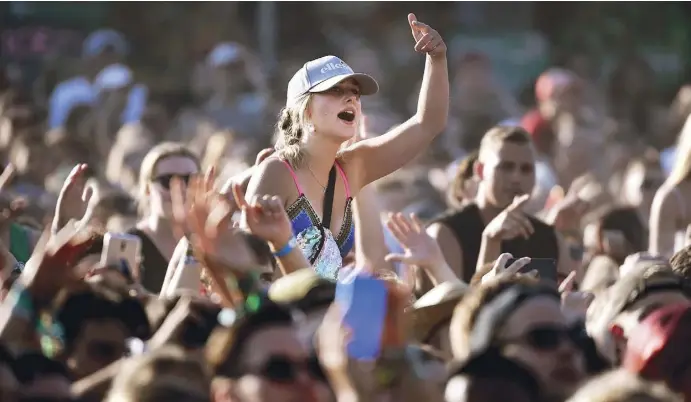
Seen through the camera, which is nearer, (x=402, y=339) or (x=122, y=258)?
(x=402, y=339)

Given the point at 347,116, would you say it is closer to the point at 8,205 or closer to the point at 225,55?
the point at 8,205

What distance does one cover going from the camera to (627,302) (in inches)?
229

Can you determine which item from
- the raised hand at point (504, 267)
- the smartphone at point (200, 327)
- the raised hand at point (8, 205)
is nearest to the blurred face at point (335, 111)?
the raised hand at point (504, 267)

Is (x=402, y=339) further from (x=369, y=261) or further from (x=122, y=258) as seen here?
(x=369, y=261)

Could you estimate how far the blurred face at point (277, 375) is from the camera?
472 cm

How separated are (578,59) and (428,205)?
270 inches

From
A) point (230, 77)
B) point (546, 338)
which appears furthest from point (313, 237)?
point (230, 77)

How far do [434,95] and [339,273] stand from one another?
77 cm

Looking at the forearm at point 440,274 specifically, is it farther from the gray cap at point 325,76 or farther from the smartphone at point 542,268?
the gray cap at point 325,76

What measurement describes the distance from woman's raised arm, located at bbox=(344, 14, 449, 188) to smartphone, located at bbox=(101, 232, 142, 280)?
98cm

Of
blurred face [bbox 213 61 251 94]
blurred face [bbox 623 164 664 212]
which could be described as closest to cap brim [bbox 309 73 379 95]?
blurred face [bbox 623 164 664 212]

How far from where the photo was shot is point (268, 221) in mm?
6215

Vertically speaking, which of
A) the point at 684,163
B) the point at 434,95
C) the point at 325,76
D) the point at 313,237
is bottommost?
the point at 684,163

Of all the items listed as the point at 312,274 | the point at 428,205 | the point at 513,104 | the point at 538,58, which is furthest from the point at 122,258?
the point at 538,58
